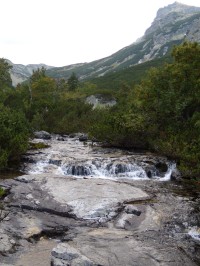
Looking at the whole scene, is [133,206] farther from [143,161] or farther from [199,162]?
[143,161]

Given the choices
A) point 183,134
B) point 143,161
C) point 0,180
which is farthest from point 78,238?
point 183,134

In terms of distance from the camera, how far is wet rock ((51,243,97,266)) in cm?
890

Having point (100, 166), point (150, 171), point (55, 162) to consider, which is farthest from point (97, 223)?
point (55, 162)

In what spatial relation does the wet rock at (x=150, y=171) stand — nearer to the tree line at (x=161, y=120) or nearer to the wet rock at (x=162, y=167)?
the wet rock at (x=162, y=167)

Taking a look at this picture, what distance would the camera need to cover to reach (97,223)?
12883 millimetres

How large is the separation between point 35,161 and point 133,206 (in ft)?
37.7

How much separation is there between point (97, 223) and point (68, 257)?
382 centimetres

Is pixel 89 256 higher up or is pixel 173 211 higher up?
pixel 89 256

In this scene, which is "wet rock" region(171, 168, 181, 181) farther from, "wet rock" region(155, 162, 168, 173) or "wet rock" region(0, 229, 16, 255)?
"wet rock" region(0, 229, 16, 255)

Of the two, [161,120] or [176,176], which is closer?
[176,176]

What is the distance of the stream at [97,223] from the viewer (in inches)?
386

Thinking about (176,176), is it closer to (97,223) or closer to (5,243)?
(97,223)

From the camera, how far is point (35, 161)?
2409 centimetres

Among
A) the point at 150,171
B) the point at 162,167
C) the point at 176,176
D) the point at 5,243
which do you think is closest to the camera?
the point at 5,243
